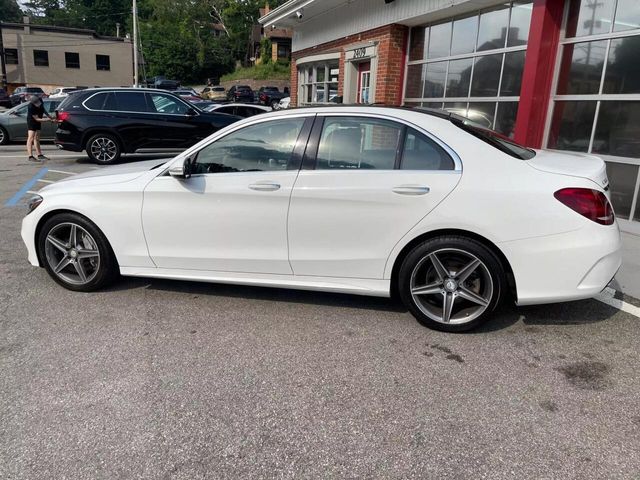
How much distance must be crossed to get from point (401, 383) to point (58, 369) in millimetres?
2134

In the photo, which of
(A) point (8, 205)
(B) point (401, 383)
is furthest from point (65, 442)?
(A) point (8, 205)

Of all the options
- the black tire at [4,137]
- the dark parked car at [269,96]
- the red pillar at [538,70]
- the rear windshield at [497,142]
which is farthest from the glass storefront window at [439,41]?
the dark parked car at [269,96]

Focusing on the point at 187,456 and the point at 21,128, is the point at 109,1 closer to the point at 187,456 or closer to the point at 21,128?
the point at 21,128

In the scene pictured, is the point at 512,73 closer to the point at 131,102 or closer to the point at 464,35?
the point at 464,35

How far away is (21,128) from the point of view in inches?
633

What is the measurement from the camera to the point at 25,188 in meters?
9.20

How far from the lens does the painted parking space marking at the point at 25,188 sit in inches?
315

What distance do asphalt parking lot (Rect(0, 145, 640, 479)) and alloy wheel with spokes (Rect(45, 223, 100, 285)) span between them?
0.19 m

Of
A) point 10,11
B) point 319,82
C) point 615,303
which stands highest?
point 10,11

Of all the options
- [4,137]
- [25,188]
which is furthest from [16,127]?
[25,188]

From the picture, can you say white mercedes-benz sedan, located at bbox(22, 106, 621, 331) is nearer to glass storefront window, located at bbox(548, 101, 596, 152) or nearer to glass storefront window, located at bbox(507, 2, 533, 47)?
glass storefront window, located at bbox(548, 101, 596, 152)

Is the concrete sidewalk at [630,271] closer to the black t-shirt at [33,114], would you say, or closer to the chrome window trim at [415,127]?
the chrome window trim at [415,127]

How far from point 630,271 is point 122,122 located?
10.7m

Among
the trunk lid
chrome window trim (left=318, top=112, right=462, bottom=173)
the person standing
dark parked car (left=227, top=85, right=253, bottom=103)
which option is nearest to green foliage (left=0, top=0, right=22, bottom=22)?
dark parked car (left=227, top=85, right=253, bottom=103)
